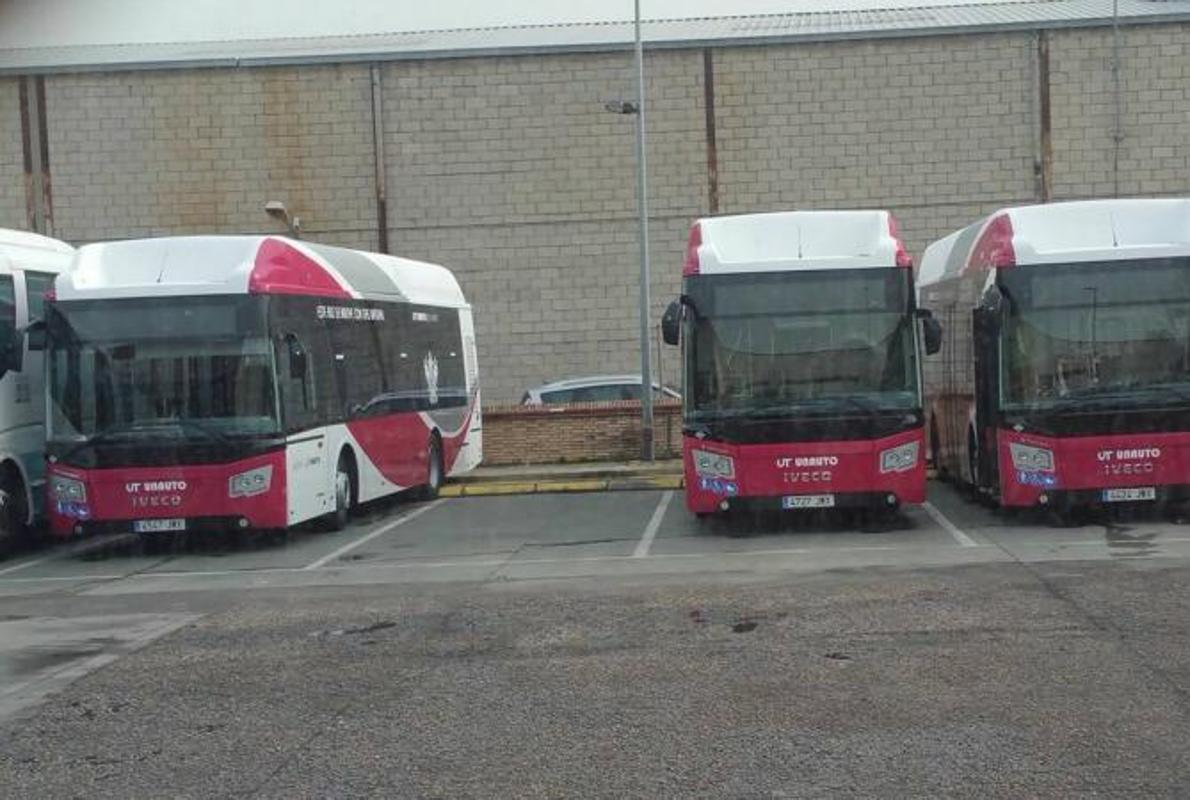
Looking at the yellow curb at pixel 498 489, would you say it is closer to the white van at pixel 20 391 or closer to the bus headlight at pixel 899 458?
the white van at pixel 20 391

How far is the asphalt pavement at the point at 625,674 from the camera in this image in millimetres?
6164

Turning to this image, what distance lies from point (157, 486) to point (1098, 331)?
980 cm

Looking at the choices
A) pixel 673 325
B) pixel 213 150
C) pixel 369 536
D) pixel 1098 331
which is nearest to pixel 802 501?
pixel 673 325

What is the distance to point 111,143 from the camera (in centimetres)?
3328

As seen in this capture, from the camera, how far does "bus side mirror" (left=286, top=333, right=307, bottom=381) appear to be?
598 inches

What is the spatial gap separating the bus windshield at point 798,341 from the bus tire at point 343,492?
452 centimetres

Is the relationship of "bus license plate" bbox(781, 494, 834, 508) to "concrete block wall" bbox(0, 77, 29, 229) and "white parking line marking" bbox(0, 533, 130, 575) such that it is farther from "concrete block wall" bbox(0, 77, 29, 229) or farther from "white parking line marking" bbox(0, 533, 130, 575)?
"concrete block wall" bbox(0, 77, 29, 229)

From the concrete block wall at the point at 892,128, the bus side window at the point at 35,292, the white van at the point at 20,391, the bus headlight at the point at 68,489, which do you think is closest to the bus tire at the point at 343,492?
the bus headlight at the point at 68,489

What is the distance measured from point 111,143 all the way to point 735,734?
1185 inches

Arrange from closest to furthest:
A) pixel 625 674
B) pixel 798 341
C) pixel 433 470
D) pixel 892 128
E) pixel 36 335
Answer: pixel 625 674 < pixel 798 341 < pixel 36 335 < pixel 433 470 < pixel 892 128

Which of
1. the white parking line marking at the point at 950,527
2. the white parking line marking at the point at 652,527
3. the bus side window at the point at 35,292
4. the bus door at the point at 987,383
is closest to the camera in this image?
the white parking line marking at the point at 950,527

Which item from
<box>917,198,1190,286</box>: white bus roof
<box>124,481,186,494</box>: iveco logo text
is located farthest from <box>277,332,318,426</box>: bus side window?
<box>917,198,1190,286</box>: white bus roof

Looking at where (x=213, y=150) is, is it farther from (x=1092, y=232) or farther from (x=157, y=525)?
(x=1092, y=232)

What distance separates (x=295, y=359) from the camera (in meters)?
15.2
